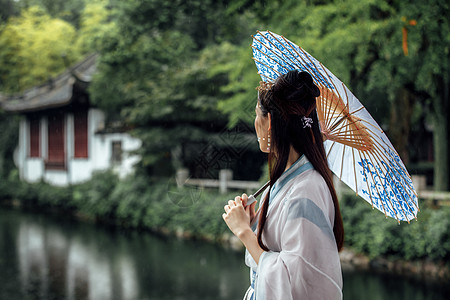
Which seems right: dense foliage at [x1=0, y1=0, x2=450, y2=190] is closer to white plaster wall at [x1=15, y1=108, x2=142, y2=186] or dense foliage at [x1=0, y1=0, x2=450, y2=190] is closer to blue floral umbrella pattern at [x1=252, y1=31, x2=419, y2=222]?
blue floral umbrella pattern at [x1=252, y1=31, x2=419, y2=222]

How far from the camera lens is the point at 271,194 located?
1.34 metres

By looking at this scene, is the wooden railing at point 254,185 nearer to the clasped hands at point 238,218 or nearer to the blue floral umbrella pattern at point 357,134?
the blue floral umbrella pattern at point 357,134

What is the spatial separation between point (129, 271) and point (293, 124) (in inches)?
238

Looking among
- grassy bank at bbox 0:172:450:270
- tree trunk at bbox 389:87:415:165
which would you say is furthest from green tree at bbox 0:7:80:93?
tree trunk at bbox 389:87:415:165

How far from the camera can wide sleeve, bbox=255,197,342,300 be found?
116 cm

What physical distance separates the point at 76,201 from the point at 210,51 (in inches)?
214

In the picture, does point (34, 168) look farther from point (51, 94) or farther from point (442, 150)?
point (442, 150)

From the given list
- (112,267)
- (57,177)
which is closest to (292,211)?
(112,267)

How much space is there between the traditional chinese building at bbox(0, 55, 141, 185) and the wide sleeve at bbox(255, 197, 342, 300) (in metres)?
10.0

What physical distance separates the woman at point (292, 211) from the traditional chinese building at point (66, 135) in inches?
390

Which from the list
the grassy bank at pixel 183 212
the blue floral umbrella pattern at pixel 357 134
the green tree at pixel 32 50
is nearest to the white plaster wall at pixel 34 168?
the grassy bank at pixel 183 212

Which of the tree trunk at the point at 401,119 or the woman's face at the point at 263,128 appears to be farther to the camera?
the tree trunk at the point at 401,119

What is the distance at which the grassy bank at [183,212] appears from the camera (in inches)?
243

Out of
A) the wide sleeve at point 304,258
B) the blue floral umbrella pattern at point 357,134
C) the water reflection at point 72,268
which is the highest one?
the blue floral umbrella pattern at point 357,134
